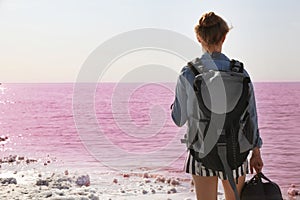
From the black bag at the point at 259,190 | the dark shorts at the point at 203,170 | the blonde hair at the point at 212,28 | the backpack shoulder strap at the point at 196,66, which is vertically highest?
the blonde hair at the point at 212,28

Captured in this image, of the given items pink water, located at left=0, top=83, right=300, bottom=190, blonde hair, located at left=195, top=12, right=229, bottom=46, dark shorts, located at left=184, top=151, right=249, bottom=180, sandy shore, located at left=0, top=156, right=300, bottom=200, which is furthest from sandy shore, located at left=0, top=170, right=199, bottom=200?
blonde hair, located at left=195, top=12, right=229, bottom=46

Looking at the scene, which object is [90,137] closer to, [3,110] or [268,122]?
[268,122]

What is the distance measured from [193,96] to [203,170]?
29 cm

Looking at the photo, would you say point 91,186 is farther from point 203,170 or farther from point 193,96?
point 193,96

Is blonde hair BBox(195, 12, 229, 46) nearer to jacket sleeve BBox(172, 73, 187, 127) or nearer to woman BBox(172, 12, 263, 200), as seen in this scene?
woman BBox(172, 12, 263, 200)

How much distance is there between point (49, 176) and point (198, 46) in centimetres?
264

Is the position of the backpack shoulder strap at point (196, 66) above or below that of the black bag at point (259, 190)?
above

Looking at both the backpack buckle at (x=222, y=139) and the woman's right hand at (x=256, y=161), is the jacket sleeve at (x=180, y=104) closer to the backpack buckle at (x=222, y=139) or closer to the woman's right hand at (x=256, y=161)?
the backpack buckle at (x=222, y=139)

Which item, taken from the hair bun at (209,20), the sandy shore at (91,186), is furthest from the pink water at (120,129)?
Result: the hair bun at (209,20)

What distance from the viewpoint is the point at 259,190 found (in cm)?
193

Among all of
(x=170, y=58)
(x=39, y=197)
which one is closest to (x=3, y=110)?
(x=39, y=197)

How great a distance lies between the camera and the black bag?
1923 millimetres

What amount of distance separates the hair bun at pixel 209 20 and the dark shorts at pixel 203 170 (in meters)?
0.49

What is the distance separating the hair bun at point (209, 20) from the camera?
177cm
